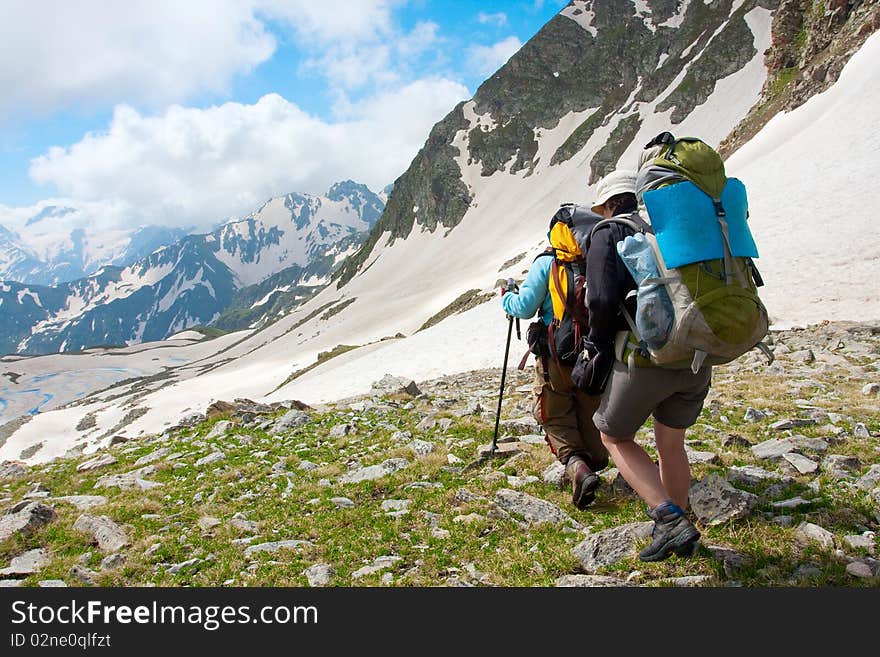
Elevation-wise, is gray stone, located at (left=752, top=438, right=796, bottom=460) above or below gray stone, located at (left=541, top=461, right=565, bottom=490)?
below

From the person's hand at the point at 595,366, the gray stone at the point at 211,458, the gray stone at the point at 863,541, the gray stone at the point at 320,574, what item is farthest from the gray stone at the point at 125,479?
the gray stone at the point at 863,541

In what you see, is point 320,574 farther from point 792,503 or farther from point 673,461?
point 792,503

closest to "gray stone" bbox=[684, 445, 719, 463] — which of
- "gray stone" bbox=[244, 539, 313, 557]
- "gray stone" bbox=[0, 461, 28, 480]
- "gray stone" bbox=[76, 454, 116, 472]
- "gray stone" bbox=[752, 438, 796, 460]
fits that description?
"gray stone" bbox=[752, 438, 796, 460]

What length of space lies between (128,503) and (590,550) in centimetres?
706

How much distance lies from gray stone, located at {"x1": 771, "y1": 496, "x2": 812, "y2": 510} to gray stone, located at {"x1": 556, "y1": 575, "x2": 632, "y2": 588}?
2.20 meters

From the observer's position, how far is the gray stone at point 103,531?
6.43m

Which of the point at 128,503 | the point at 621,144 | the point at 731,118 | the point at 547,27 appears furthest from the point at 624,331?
the point at 547,27

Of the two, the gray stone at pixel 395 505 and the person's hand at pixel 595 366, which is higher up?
the person's hand at pixel 595 366

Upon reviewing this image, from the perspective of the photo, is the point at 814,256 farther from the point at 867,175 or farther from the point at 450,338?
the point at 450,338

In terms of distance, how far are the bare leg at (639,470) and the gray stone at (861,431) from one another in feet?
14.2

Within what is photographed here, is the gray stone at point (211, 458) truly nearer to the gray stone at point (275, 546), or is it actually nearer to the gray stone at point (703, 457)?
the gray stone at point (275, 546)

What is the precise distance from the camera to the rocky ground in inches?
184

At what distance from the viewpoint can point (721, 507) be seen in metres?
5.11

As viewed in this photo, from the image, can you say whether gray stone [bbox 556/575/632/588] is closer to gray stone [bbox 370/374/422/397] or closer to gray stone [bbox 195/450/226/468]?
gray stone [bbox 195/450/226/468]
